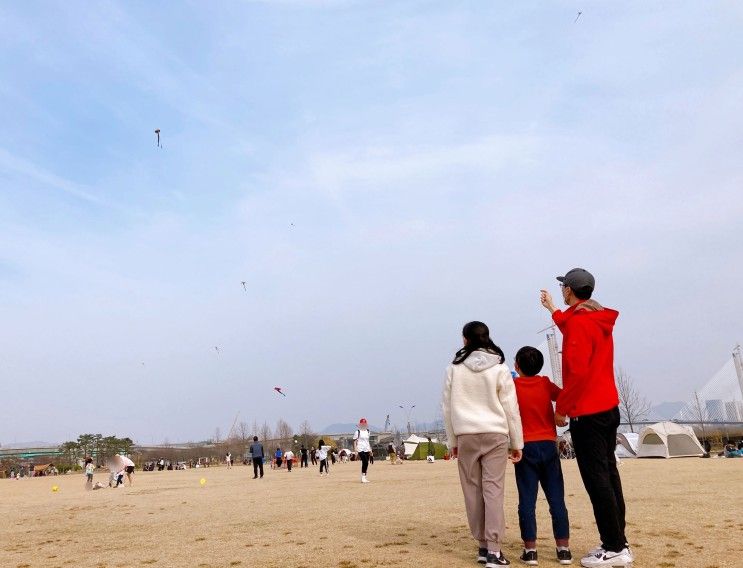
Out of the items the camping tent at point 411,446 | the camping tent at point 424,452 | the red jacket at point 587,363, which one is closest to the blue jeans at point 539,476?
the red jacket at point 587,363

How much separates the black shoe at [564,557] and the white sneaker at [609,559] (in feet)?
0.64

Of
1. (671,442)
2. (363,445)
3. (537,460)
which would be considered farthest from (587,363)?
(671,442)

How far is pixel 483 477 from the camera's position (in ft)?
15.8

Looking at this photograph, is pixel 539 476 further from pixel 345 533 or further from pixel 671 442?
pixel 671 442

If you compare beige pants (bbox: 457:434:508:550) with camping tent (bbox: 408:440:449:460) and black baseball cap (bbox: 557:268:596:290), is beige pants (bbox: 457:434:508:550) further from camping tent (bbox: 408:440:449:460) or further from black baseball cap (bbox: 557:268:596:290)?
camping tent (bbox: 408:440:449:460)

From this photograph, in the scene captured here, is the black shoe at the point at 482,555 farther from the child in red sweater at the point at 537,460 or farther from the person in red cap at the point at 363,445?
the person in red cap at the point at 363,445

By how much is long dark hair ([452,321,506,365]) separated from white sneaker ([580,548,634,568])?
153 centimetres

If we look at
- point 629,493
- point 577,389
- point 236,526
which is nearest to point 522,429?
point 577,389

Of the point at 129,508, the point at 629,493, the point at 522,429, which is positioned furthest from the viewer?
the point at 129,508

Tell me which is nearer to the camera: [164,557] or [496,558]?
[496,558]

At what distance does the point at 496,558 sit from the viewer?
14.5 feet

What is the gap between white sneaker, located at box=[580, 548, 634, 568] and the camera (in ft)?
13.9

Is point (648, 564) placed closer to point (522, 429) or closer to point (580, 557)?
point (580, 557)

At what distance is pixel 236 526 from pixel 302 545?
2025 mm
